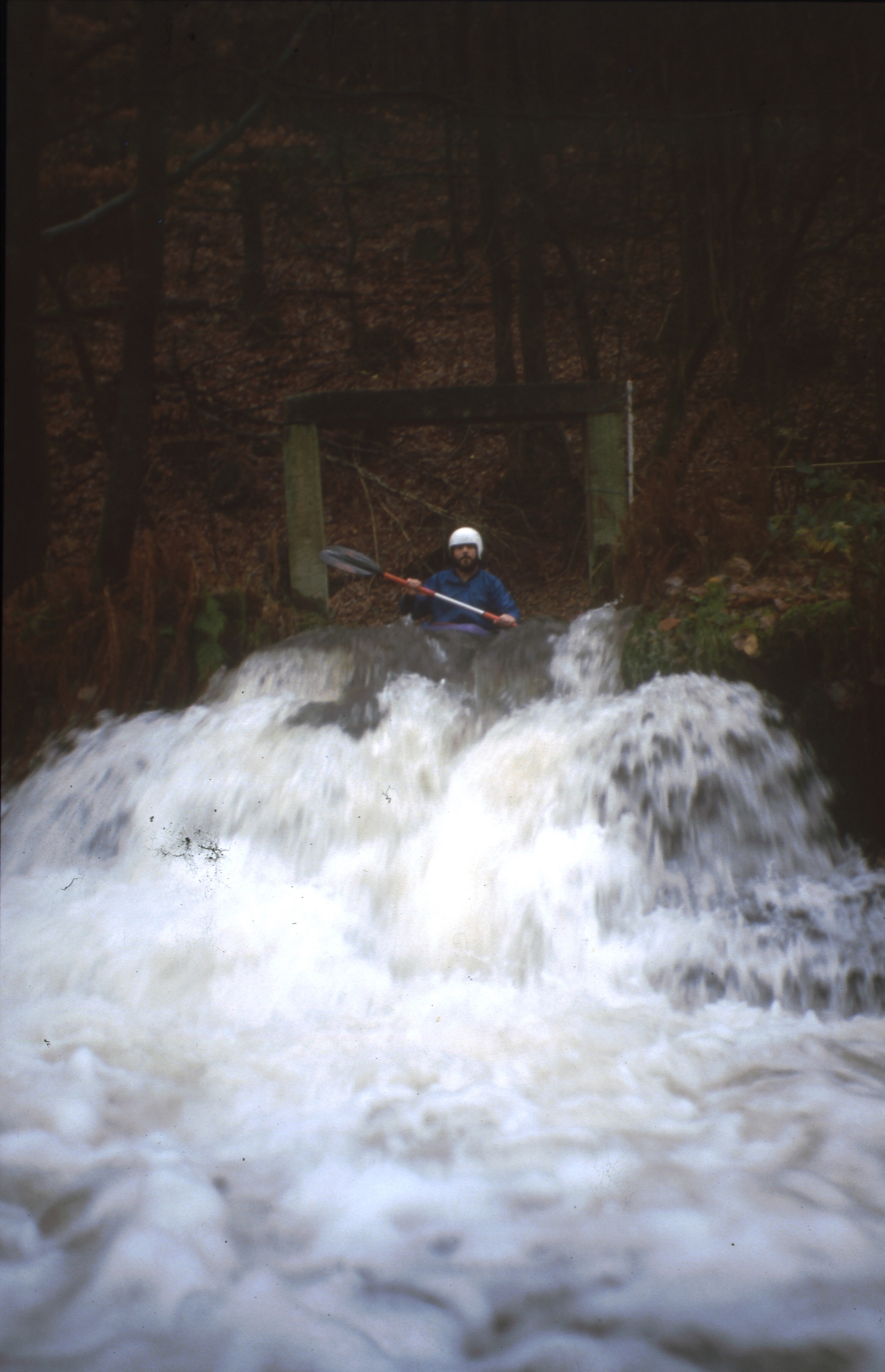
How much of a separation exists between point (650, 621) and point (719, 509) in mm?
1062

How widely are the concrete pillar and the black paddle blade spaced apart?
716 mm

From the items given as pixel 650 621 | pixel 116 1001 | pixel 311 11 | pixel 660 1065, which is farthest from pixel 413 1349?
pixel 311 11

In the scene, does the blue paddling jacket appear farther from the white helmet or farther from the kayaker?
the white helmet

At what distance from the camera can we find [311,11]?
26.9 ft

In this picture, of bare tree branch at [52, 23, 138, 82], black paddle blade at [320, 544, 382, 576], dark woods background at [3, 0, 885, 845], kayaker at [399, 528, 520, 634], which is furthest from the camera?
bare tree branch at [52, 23, 138, 82]

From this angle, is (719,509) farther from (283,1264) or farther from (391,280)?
(391,280)

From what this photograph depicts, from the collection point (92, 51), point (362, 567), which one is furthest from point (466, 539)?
point (92, 51)

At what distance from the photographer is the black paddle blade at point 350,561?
6.62 metres

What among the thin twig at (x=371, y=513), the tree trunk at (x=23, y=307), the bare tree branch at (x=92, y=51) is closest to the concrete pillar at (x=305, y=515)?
the tree trunk at (x=23, y=307)

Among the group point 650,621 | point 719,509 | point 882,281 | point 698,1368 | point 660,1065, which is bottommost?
point 698,1368

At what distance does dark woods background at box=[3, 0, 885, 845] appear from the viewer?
5.76 metres

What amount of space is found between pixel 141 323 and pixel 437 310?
6.66 meters

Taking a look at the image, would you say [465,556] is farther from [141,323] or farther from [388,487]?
[388,487]

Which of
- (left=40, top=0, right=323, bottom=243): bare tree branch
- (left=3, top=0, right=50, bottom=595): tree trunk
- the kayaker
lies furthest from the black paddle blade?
(left=40, top=0, right=323, bottom=243): bare tree branch
